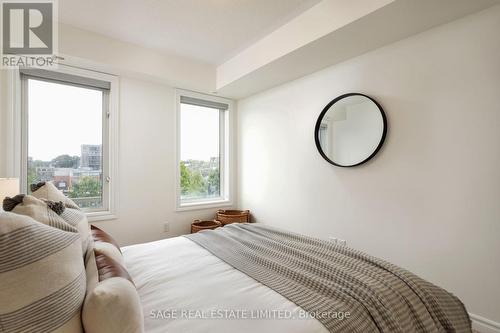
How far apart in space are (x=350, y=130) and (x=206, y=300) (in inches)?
78.1

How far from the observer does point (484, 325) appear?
1.66 m

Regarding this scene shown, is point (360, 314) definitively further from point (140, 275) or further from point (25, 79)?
point (25, 79)

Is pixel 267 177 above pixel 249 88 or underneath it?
underneath

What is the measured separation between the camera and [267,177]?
3311mm

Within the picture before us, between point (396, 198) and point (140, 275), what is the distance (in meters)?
2.02

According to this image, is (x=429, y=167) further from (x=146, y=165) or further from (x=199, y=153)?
(x=146, y=165)

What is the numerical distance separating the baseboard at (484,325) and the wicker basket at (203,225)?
8.23ft

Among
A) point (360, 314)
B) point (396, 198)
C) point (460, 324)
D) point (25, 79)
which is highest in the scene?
point (25, 79)

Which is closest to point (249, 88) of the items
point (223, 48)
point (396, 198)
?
point (223, 48)

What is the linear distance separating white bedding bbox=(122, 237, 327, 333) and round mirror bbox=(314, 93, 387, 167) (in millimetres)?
1606

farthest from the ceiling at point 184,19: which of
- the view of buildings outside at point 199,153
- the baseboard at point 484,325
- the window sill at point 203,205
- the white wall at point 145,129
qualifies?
the baseboard at point 484,325

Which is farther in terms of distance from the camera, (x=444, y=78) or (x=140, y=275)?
(x=444, y=78)

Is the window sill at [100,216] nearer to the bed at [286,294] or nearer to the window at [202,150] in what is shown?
the window at [202,150]

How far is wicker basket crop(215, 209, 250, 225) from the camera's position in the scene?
3.28m
